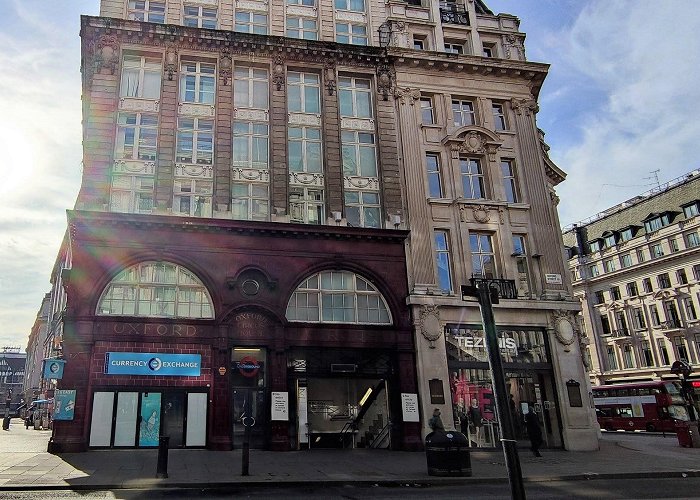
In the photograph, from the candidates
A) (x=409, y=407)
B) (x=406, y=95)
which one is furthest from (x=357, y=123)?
(x=409, y=407)

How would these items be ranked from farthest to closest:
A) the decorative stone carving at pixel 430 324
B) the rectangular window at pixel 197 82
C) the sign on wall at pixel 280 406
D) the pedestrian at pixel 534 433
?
the rectangular window at pixel 197 82
the decorative stone carving at pixel 430 324
the sign on wall at pixel 280 406
the pedestrian at pixel 534 433

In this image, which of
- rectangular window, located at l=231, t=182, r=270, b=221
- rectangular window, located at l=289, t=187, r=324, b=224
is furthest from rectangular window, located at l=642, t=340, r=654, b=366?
rectangular window, located at l=231, t=182, r=270, b=221

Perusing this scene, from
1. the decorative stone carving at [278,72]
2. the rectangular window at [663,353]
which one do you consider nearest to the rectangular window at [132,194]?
the decorative stone carving at [278,72]

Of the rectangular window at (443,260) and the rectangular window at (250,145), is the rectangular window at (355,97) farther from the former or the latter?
the rectangular window at (443,260)

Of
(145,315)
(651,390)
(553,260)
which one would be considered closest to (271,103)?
(145,315)

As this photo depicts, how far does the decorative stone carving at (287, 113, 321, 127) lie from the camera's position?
2773cm

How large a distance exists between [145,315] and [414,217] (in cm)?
1360

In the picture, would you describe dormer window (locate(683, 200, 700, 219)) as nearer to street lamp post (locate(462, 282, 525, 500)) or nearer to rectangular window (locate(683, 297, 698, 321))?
rectangular window (locate(683, 297, 698, 321))

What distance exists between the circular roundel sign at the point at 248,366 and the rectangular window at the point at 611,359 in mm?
57435

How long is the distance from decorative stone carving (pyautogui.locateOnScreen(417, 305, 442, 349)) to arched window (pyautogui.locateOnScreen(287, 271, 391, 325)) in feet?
5.22

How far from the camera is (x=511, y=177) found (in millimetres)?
29750

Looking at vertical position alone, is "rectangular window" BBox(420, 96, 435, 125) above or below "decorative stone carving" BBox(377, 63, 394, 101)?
below

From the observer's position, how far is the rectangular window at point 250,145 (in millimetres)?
26438

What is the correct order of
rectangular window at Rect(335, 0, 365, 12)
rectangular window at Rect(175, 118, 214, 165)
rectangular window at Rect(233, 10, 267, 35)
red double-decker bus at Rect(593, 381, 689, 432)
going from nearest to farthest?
rectangular window at Rect(175, 118, 214, 165) < rectangular window at Rect(233, 10, 267, 35) < rectangular window at Rect(335, 0, 365, 12) < red double-decker bus at Rect(593, 381, 689, 432)
